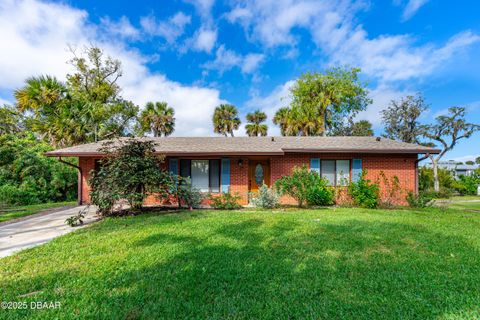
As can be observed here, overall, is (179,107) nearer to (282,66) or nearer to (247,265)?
(282,66)

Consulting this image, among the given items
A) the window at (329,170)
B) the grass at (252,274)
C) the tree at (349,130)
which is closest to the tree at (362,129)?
the tree at (349,130)

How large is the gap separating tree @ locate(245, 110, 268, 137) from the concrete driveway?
20742mm

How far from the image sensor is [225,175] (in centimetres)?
1036

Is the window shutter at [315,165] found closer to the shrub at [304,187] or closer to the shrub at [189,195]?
the shrub at [304,187]

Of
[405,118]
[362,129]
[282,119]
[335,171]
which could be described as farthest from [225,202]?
[362,129]

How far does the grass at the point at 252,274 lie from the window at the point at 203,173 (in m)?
4.80

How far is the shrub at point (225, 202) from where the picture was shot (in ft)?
30.3

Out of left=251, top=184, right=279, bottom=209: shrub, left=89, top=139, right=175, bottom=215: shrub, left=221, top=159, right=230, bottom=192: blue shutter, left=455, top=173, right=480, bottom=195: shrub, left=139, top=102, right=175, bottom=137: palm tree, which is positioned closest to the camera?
left=89, top=139, right=175, bottom=215: shrub

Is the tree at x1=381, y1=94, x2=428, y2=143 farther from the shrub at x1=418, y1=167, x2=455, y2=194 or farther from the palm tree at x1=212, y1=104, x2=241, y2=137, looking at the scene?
the palm tree at x1=212, y1=104, x2=241, y2=137

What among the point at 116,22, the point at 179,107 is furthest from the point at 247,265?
the point at 179,107

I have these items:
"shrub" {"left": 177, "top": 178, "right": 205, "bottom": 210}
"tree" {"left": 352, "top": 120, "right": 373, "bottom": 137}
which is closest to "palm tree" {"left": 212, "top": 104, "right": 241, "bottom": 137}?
"tree" {"left": 352, "top": 120, "right": 373, "bottom": 137}

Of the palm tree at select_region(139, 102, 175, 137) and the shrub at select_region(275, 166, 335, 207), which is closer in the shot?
the shrub at select_region(275, 166, 335, 207)

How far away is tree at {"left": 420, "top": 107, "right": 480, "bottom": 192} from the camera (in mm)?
20542

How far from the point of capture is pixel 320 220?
22.2 ft
